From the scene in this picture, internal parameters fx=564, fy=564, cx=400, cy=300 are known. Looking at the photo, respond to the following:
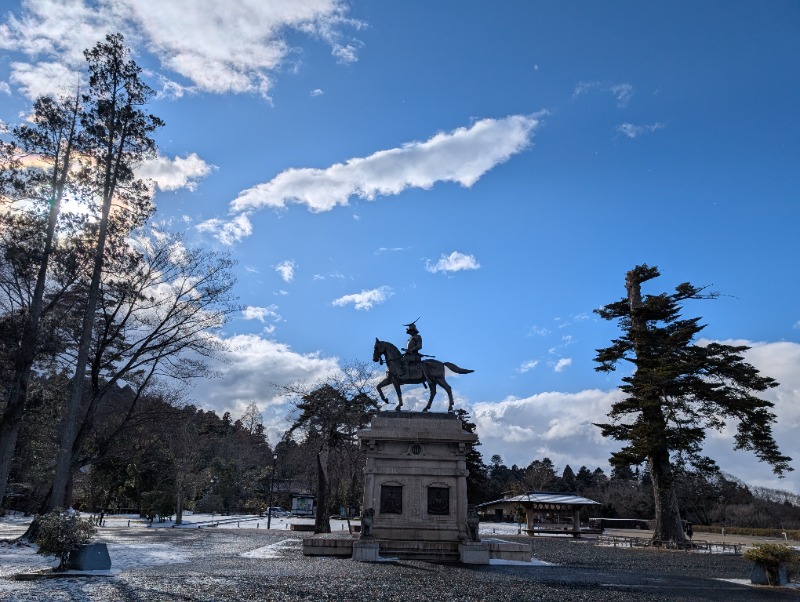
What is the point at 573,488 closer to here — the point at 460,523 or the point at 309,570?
the point at 460,523

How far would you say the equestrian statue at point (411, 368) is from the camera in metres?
22.7

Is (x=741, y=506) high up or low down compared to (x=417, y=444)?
down

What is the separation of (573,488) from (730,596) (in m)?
83.4

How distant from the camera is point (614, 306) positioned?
3628 centimetres

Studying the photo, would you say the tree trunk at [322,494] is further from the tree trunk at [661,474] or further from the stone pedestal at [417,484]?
the tree trunk at [661,474]

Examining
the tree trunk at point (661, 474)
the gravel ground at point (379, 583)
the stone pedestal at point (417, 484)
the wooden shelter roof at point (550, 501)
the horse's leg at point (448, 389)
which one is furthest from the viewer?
the wooden shelter roof at point (550, 501)

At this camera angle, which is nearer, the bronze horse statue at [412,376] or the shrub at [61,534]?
the shrub at [61,534]

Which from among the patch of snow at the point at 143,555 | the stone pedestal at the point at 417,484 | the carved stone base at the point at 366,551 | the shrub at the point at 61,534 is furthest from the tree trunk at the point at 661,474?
the shrub at the point at 61,534

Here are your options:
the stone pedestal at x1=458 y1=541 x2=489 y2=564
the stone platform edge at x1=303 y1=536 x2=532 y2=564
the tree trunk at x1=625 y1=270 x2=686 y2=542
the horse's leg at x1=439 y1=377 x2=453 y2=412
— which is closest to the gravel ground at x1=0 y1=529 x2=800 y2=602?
the stone pedestal at x1=458 y1=541 x2=489 y2=564

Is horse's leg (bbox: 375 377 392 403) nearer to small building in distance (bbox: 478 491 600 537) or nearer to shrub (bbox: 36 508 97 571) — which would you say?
shrub (bbox: 36 508 97 571)

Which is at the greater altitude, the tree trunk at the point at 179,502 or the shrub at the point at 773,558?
the shrub at the point at 773,558

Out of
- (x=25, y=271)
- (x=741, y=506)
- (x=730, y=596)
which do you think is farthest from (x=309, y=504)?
(x=730, y=596)

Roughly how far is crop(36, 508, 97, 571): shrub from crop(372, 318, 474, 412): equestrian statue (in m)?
11.5

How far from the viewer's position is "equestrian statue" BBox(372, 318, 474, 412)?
22734 mm
